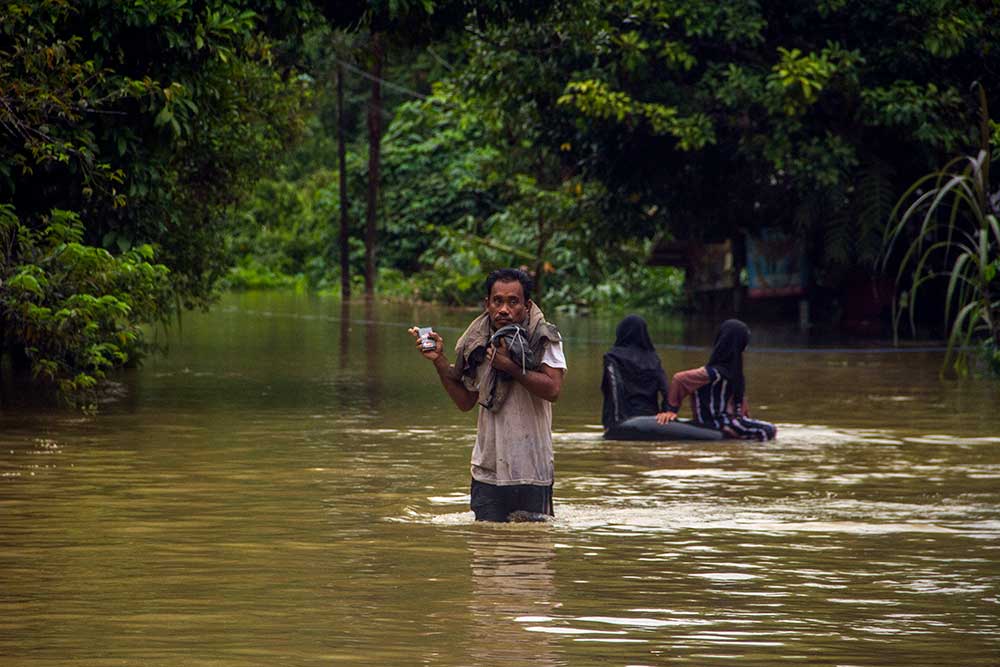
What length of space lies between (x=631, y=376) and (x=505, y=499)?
589cm

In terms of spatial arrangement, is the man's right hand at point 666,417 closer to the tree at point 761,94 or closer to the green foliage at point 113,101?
the green foliage at point 113,101

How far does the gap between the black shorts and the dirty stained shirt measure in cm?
7

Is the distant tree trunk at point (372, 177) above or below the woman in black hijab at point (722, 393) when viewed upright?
above

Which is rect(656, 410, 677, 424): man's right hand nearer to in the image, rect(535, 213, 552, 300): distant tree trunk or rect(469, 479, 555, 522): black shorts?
rect(469, 479, 555, 522): black shorts

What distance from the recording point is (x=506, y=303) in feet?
31.6

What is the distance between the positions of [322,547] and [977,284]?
357 centimetres

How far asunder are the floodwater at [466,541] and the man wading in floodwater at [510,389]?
29 centimetres

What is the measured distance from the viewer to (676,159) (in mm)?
32562

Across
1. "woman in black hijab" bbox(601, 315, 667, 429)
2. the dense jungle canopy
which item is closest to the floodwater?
"woman in black hijab" bbox(601, 315, 667, 429)

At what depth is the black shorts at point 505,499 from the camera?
992 centimetres

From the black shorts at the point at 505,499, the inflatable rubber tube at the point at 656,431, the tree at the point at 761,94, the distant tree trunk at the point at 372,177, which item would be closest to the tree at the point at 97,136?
the inflatable rubber tube at the point at 656,431

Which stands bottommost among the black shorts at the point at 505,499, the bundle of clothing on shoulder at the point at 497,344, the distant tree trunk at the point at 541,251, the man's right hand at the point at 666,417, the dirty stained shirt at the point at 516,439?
the black shorts at the point at 505,499

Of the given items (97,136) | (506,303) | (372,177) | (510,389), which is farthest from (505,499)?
(372,177)

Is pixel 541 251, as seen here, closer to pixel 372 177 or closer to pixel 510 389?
pixel 372 177
